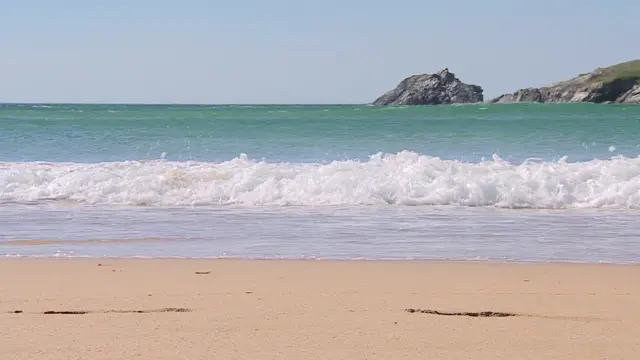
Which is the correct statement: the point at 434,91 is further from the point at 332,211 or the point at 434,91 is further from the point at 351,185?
the point at 332,211

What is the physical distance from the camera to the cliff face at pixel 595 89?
117 m

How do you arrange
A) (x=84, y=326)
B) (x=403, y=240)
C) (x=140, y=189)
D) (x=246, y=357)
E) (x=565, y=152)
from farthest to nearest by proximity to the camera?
(x=565, y=152), (x=140, y=189), (x=403, y=240), (x=84, y=326), (x=246, y=357)

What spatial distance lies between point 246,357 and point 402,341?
0.76 m

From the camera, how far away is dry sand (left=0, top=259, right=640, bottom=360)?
390 cm

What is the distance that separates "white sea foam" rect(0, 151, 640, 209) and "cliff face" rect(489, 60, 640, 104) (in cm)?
10821

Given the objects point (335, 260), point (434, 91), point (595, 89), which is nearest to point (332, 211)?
point (335, 260)

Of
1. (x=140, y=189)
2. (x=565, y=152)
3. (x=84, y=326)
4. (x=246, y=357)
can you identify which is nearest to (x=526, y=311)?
(x=246, y=357)

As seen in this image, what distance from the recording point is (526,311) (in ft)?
15.7

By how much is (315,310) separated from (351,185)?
857 cm

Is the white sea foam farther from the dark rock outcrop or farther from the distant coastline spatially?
the distant coastline

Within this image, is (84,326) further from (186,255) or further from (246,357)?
(186,255)

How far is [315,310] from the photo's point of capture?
4773 millimetres

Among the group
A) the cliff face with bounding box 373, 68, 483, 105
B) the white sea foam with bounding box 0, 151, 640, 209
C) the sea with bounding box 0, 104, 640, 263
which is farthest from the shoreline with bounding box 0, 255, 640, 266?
the cliff face with bounding box 373, 68, 483, 105

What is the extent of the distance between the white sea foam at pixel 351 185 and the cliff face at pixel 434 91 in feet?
363
